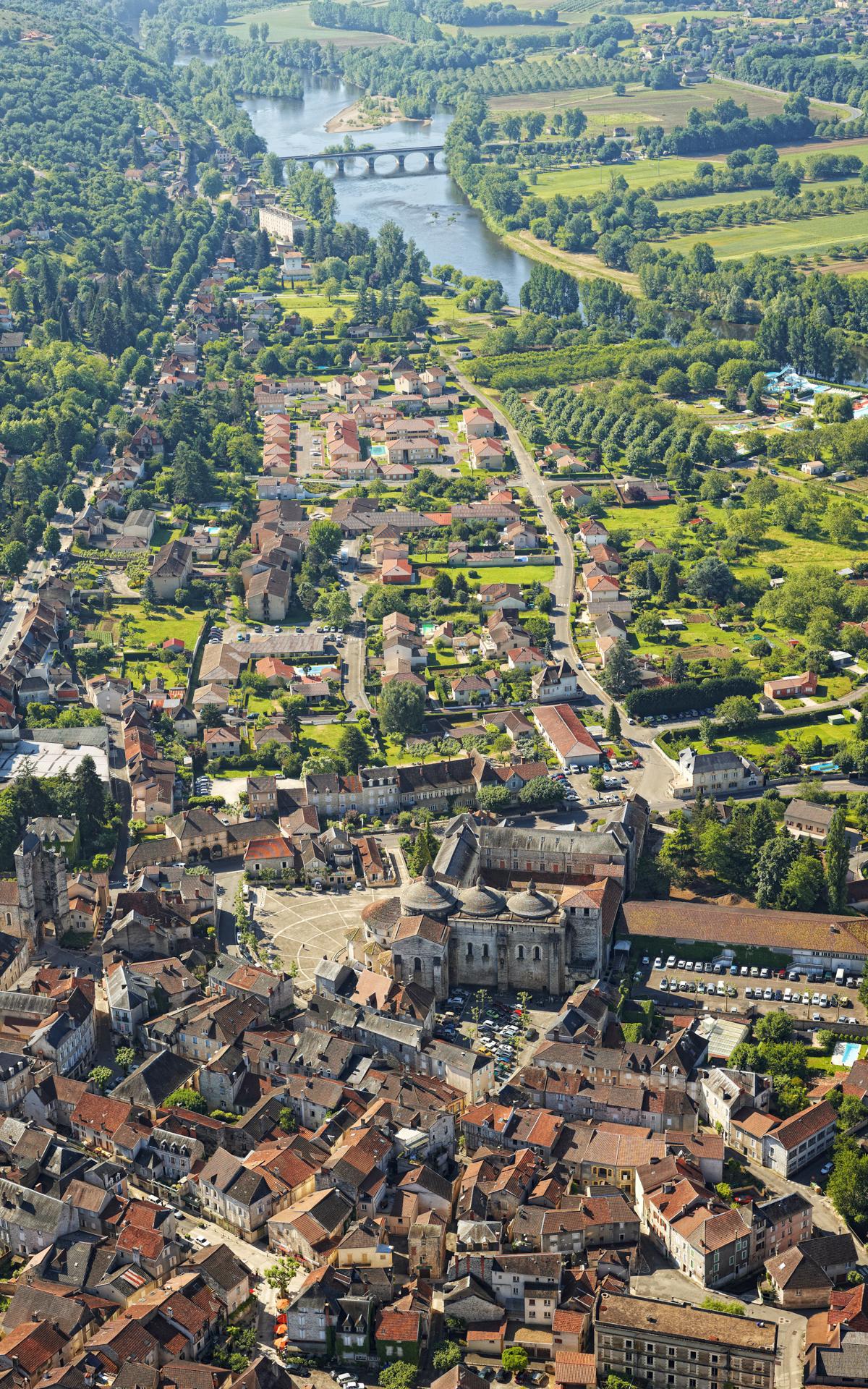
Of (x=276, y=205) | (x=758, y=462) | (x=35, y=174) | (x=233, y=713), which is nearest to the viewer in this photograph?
(x=233, y=713)

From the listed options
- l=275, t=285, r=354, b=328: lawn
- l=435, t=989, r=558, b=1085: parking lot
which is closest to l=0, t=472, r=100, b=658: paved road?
l=435, t=989, r=558, b=1085: parking lot

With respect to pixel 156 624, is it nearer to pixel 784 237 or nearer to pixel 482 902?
pixel 482 902

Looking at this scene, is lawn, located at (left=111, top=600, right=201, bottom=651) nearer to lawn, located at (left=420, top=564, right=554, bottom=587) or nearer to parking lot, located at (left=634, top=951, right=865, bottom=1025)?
lawn, located at (left=420, top=564, right=554, bottom=587)

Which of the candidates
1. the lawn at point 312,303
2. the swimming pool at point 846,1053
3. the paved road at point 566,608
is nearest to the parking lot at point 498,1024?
the swimming pool at point 846,1053

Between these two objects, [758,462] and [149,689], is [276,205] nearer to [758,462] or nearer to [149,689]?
[758,462]

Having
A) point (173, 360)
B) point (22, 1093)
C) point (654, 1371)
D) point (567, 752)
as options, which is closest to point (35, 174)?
point (173, 360)
